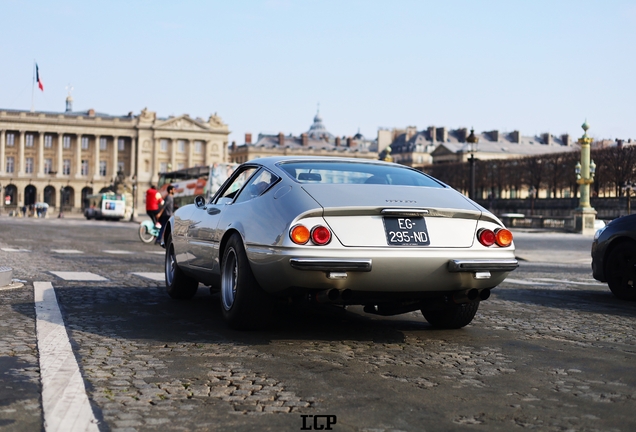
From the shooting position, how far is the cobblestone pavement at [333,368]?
365 cm

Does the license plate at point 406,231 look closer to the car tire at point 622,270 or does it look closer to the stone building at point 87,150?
the car tire at point 622,270

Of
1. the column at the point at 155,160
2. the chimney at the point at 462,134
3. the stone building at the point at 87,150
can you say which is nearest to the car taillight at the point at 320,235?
the stone building at the point at 87,150

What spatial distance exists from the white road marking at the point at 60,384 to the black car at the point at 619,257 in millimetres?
6322

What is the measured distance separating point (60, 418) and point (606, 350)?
3693 millimetres

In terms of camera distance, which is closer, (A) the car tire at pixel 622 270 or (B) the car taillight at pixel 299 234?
(B) the car taillight at pixel 299 234

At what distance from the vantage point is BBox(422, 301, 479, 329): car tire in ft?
20.9

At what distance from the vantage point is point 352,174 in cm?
644

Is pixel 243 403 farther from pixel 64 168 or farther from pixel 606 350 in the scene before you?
pixel 64 168

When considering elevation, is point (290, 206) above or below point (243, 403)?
above

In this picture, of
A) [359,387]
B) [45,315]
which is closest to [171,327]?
[45,315]

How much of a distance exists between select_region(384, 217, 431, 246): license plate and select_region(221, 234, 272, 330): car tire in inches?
39.8

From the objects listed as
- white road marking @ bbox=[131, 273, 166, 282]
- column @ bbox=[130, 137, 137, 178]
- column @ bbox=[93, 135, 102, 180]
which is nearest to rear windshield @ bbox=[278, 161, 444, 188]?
white road marking @ bbox=[131, 273, 166, 282]

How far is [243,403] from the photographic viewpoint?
12.6 ft

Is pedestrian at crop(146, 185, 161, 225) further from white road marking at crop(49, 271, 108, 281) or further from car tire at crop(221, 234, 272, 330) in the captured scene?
car tire at crop(221, 234, 272, 330)
